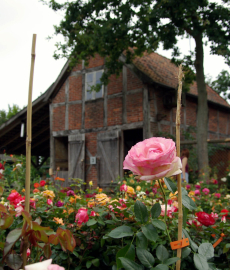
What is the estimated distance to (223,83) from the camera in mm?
22375

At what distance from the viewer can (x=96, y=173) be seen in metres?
10.3

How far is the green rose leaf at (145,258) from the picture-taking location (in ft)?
3.21

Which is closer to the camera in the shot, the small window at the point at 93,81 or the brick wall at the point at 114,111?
the brick wall at the point at 114,111

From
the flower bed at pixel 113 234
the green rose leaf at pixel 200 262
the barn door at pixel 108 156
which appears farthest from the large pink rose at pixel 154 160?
the barn door at pixel 108 156

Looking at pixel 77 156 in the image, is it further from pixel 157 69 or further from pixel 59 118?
pixel 157 69

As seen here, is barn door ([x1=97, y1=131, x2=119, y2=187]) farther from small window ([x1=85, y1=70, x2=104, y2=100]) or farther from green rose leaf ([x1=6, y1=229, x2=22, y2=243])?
green rose leaf ([x1=6, y1=229, x2=22, y2=243])

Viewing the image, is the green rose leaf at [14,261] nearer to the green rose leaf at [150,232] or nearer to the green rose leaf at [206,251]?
the green rose leaf at [150,232]

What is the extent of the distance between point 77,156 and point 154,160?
10022 millimetres

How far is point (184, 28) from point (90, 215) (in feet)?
26.4

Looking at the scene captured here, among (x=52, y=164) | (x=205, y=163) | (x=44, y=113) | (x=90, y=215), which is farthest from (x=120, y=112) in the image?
(x=90, y=215)

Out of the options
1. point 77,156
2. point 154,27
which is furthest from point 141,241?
point 77,156

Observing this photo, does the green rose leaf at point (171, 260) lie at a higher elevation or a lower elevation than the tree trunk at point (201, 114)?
lower

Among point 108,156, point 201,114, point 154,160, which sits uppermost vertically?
point 201,114

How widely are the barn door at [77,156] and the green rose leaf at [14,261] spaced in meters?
9.75
